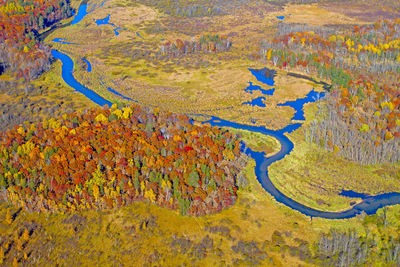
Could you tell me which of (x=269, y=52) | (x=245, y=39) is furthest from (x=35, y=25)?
(x=269, y=52)

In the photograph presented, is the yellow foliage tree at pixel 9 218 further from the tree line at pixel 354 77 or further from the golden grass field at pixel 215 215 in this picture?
the tree line at pixel 354 77

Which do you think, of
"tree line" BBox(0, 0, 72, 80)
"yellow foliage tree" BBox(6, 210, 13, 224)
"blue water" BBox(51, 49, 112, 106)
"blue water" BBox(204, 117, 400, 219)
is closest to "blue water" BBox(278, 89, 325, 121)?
"blue water" BBox(204, 117, 400, 219)

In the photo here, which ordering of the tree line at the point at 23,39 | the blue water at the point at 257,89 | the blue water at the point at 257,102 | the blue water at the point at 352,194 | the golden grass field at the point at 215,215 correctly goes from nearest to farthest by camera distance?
1. the golden grass field at the point at 215,215
2. the blue water at the point at 352,194
3. the blue water at the point at 257,102
4. the blue water at the point at 257,89
5. the tree line at the point at 23,39

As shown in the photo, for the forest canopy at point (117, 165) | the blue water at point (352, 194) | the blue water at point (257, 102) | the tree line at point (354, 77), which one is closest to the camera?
the forest canopy at point (117, 165)

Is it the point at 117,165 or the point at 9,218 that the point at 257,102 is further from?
the point at 9,218

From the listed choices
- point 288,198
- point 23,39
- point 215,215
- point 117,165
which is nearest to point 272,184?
point 288,198

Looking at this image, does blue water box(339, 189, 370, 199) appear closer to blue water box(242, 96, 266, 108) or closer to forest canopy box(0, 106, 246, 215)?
forest canopy box(0, 106, 246, 215)

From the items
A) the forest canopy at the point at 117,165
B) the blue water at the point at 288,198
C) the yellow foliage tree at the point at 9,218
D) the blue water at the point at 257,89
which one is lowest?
the yellow foliage tree at the point at 9,218

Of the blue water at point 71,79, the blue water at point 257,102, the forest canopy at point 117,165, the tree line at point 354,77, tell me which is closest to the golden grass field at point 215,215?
the blue water at point 257,102
